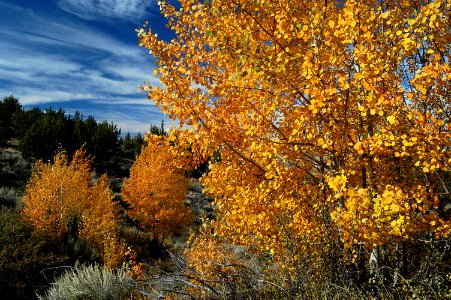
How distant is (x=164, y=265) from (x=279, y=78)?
1662 cm

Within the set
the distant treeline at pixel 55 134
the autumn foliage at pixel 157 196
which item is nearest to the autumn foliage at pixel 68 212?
the autumn foliage at pixel 157 196

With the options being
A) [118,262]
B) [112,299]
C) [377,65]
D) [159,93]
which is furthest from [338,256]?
[118,262]

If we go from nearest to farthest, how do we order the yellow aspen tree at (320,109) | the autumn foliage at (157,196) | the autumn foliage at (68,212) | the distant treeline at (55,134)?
the yellow aspen tree at (320,109), the autumn foliage at (68,212), the autumn foliage at (157,196), the distant treeline at (55,134)

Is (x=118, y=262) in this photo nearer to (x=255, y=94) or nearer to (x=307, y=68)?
(x=255, y=94)

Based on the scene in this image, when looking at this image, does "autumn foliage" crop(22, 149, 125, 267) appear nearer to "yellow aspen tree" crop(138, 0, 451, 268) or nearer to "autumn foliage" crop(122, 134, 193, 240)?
"autumn foliage" crop(122, 134, 193, 240)

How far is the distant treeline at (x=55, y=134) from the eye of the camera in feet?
111

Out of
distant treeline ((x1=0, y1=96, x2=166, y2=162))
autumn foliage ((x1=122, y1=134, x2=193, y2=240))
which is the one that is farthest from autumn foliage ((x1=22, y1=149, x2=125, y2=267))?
distant treeline ((x1=0, y1=96, x2=166, y2=162))

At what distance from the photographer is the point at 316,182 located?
660cm

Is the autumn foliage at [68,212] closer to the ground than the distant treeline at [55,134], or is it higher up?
closer to the ground

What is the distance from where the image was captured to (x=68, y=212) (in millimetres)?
18344

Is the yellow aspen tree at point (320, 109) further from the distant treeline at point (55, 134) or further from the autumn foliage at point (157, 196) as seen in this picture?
the distant treeline at point (55, 134)

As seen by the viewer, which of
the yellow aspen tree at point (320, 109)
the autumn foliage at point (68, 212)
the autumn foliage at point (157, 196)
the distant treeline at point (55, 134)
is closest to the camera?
the yellow aspen tree at point (320, 109)

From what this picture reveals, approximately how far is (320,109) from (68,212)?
17280 millimetres

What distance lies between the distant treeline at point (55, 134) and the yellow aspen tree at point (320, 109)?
27.2 meters
